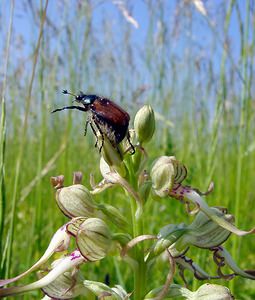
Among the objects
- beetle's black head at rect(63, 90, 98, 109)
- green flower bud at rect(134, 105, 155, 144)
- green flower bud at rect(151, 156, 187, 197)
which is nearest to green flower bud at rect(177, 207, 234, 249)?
green flower bud at rect(151, 156, 187, 197)

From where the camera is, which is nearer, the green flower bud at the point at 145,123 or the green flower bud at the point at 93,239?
the green flower bud at the point at 93,239

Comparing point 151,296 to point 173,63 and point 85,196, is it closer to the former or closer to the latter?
point 85,196

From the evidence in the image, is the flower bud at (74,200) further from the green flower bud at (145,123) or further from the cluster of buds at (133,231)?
the green flower bud at (145,123)

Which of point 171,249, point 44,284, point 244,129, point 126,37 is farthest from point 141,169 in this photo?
point 126,37

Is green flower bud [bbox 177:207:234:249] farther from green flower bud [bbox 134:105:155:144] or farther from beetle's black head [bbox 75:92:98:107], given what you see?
beetle's black head [bbox 75:92:98:107]

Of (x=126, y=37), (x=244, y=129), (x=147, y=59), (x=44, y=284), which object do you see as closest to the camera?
(x=44, y=284)

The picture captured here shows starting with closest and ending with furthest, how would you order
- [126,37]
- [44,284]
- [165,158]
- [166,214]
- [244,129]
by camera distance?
1. [44,284]
2. [165,158]
3. [244,129]
4. [166,214]
5. [126,37]

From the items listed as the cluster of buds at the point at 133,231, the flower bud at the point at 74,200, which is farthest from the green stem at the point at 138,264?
the flower bud at the point at 74,200

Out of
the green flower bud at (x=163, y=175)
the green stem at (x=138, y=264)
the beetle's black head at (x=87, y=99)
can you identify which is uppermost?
the beetle's black head at (x=87, y=99)

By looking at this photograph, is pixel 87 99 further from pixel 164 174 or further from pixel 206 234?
pixel 206 234

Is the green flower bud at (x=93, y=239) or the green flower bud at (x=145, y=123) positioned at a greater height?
the green flower bud at (x=145, y=123)
